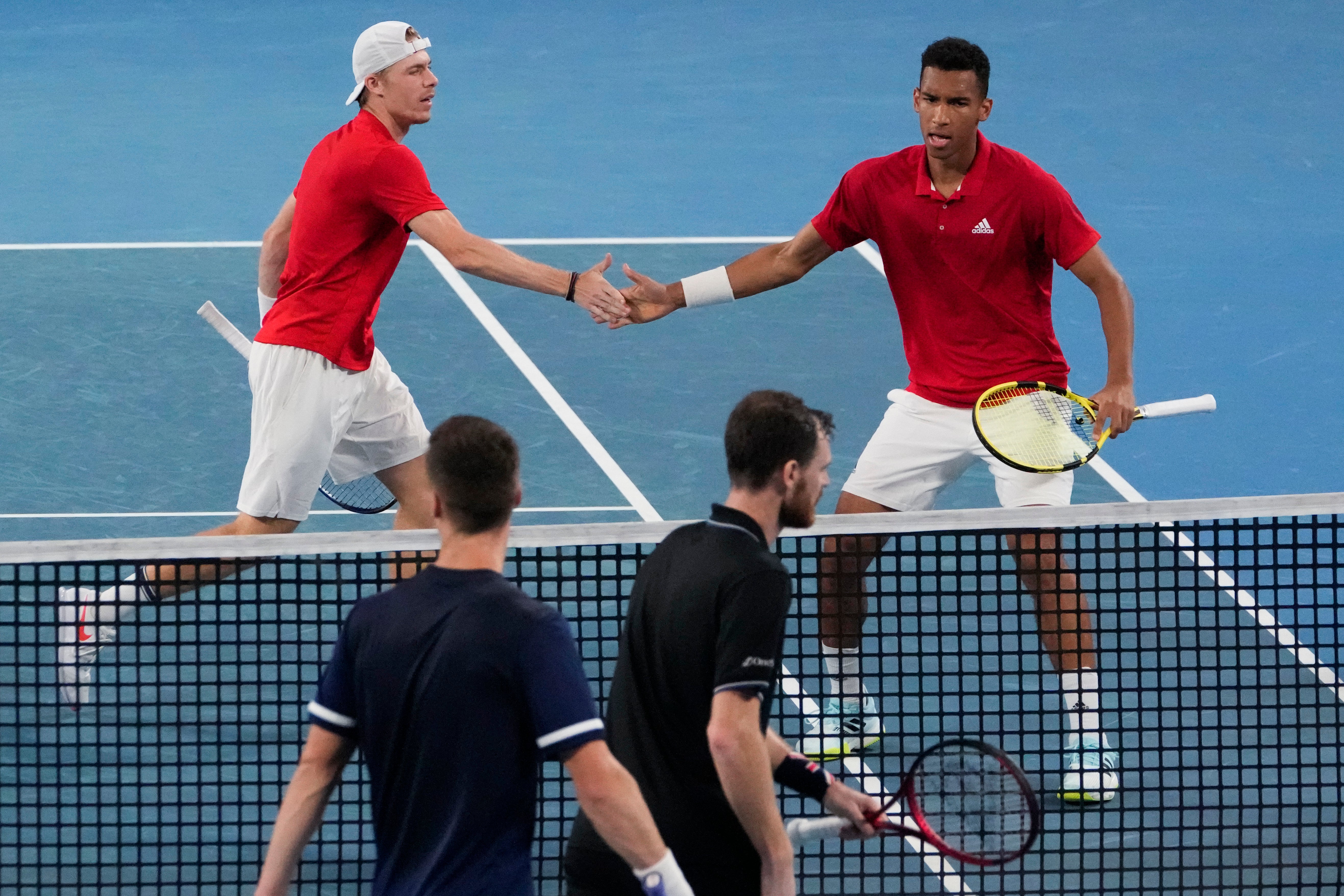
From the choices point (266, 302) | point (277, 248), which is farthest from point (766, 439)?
point (266, 302)

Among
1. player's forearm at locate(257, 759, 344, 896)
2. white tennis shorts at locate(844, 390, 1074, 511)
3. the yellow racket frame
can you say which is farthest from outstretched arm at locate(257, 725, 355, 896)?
white tennis shorts at locate(844, 390, 1074, 511)

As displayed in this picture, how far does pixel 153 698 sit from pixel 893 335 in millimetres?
6158

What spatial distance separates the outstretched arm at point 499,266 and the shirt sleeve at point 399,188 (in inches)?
1.3

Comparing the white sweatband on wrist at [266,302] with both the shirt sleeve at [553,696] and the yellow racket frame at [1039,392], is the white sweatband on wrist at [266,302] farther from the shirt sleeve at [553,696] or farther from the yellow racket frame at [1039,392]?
the shirt sleeve at [553,696]

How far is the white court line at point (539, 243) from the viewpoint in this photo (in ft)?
40.4

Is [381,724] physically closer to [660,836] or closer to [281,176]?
[660,836]

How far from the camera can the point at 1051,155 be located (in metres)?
14.3

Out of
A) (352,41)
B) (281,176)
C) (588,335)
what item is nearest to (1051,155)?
(588,335)

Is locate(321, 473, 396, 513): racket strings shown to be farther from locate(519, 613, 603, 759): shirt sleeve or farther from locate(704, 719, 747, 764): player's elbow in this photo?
locate(519, 613, 603, 759): shirt sleeve

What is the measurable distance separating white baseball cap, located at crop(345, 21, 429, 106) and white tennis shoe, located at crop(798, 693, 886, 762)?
8.94ft

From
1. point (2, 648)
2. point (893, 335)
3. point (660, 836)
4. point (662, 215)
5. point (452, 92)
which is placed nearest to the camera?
point (660, 836)

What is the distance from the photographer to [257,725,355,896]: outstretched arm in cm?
340

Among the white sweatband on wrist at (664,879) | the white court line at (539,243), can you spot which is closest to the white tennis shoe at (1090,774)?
the white sweatband on wrist at (664,879)

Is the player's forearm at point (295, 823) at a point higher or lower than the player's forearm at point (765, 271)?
lower
